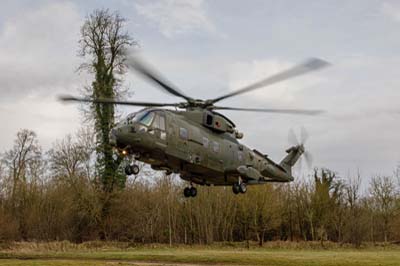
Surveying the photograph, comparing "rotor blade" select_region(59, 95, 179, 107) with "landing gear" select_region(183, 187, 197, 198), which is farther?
"landing gear" select_region(183, 187, 197, 198)

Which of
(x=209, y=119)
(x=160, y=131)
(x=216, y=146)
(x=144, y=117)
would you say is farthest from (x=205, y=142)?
(x=144, y=117)

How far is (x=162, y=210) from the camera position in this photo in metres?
56.8

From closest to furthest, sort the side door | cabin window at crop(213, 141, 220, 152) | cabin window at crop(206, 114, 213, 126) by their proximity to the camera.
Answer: the side door < cabin window at crop(213, 141, 220, 152) < cabin window at crop(206, 114, 213, 126)

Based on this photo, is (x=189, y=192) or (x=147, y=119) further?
(x=189, y=192)

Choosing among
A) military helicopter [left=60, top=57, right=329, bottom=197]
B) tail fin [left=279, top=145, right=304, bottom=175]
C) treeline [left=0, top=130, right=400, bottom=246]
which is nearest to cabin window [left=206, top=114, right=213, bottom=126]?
military helicopter [left=60, top=57, right=329, bottom=197]

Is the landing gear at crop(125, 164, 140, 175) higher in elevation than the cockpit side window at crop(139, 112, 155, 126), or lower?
lower

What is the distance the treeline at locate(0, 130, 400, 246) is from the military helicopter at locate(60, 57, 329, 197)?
25.5 meters

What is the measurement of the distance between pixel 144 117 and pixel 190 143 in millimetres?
2645

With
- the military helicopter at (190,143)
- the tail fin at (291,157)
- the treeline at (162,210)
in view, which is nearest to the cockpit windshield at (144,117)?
the military helicopter at (190,143)

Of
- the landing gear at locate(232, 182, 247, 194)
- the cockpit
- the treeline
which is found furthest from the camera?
the treeline

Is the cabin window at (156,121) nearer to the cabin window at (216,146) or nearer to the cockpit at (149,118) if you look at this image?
the cockpit at (149,118)

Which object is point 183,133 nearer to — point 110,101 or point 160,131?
point 160,131

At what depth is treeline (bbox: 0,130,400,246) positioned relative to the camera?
51906mm

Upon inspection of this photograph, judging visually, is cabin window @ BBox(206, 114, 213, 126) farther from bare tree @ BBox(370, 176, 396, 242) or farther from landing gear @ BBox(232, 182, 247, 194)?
bare tree @ BBox(370, 176, 396, 242)
